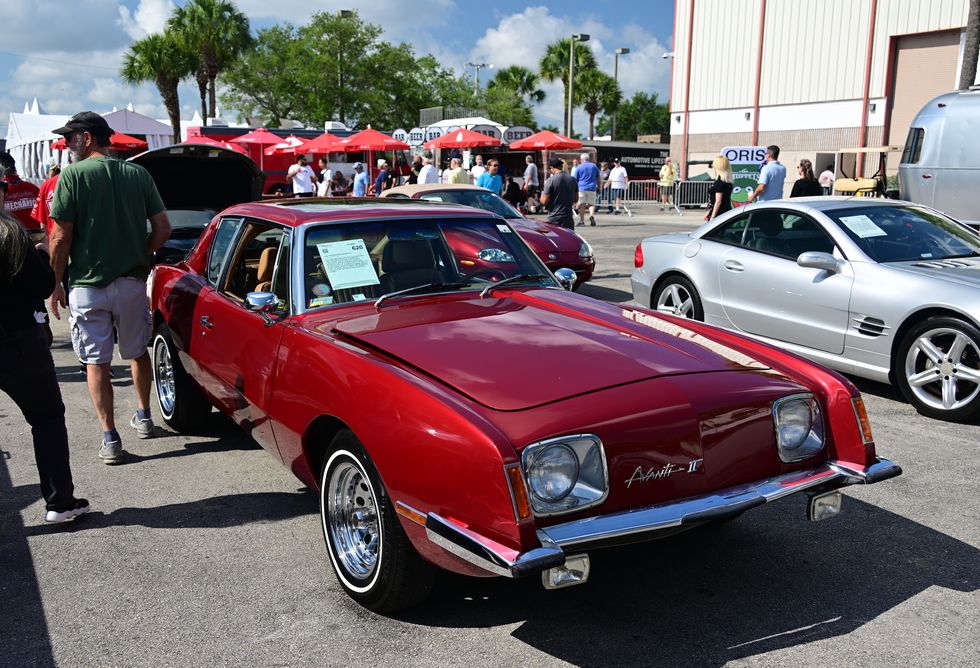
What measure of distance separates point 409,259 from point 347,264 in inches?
13.5

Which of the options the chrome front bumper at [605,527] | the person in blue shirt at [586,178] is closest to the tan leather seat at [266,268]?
the chrome front bumper at [605,527]

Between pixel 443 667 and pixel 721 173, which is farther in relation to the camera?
pixel 721 173

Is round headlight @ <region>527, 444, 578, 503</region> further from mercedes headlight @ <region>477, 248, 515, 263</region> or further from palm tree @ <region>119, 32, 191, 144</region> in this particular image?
palm tree @ <region>119, 32, 191, 144</region>

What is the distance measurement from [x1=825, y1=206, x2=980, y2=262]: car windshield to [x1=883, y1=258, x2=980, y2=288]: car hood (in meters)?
0.13

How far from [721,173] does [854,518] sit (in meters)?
10.2

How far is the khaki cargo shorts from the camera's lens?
513cm

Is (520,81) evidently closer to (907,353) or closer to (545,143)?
(545,143)

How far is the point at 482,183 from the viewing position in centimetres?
1658

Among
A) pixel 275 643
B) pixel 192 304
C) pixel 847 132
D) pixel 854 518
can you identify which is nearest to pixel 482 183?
pixel 192 304

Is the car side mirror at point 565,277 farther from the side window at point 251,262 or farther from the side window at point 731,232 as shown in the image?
the side window at point 731,232

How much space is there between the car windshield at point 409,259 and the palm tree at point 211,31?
50.0m

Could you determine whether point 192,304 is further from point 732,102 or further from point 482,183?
point 732,102

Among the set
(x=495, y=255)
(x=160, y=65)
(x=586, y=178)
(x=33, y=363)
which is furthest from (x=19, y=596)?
(x=160, y=65)

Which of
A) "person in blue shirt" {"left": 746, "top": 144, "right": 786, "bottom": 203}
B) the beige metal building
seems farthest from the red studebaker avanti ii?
the beige metal building
